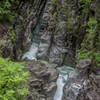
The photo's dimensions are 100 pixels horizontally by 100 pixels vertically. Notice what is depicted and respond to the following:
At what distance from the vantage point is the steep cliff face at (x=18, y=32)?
10.8m

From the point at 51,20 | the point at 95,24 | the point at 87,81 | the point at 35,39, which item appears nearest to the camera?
the point at 87,81

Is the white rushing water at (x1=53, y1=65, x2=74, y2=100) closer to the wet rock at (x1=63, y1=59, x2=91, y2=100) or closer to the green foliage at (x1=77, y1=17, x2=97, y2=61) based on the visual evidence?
the wet rock at (x1=63, y1=59, x2=91, y2=100)

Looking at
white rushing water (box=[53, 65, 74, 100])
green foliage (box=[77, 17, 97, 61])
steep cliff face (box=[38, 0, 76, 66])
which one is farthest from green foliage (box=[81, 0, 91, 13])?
white rushing water (box=[53, 65, 74, 100])

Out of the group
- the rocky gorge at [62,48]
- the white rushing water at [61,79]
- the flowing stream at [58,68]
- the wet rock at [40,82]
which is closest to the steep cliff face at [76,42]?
the rocky gorge at [62,48]

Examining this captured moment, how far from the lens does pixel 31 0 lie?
15.9m

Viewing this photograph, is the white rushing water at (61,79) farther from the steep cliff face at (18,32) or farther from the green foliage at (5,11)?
the green foliage at (5,11)

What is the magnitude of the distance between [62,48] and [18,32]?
6.76 m

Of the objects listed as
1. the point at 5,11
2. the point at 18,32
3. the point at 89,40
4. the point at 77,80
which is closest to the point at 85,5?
the point at 89,40

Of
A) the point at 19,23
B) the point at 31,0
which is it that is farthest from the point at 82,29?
the point at 31,0

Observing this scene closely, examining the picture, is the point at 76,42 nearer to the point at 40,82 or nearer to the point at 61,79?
the point at 61,79

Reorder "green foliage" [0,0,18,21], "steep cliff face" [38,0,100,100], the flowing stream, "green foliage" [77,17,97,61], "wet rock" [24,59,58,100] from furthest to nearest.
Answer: the flowing stream
"green foliage" [0,0,18,21]
"green foliage" [77,17,97,61]
"wet rock" [24,59,58,100]
"steep cliff face" [38,0,100,100]

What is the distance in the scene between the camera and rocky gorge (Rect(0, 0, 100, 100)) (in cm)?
927

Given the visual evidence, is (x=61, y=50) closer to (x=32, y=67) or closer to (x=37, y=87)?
(x=32, y=67)

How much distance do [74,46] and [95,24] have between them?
4456 millimetres
